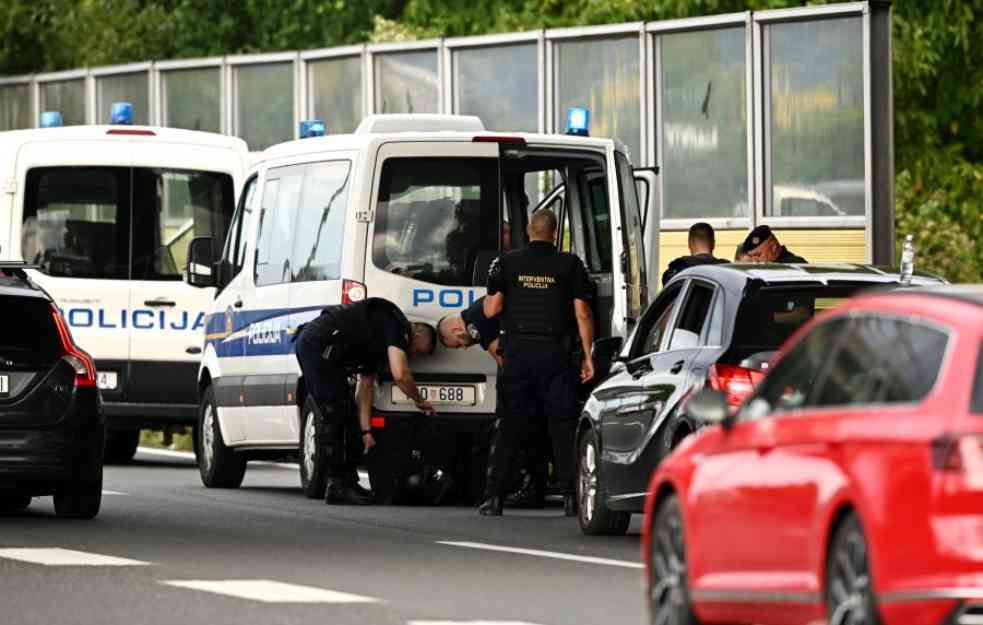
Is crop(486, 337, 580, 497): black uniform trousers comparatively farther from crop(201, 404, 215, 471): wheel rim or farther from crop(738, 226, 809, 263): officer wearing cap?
crop(201, 404, 215, 471): wheel rim

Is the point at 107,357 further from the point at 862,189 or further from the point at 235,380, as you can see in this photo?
the point at 862,189

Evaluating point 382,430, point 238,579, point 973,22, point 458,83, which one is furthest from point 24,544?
point 973,22

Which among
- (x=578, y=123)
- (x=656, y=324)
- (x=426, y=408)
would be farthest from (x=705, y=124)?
(x=656, y=324)

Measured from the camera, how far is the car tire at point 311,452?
19.1 m

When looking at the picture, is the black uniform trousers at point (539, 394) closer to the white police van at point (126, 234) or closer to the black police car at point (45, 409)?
the black police car at point (45, 409)

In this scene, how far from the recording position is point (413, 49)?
28250 mm

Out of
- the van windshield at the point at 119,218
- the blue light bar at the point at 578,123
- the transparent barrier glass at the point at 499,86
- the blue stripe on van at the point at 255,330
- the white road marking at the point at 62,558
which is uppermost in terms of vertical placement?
the transparent barrier glass at the point at 499,86

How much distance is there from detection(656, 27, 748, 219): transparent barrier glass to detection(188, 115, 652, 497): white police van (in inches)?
196

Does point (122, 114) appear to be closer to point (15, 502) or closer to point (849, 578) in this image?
point (15, 502)

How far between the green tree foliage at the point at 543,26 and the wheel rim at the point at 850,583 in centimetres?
2171

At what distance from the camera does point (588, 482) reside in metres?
16.2

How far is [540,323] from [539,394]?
1.38 feet

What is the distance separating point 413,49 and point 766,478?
19.1 meters

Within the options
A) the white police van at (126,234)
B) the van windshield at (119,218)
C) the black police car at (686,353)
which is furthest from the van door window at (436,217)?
the van windshield at (119,218)
